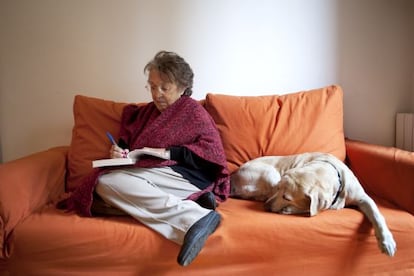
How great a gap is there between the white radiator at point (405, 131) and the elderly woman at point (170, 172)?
124 cm

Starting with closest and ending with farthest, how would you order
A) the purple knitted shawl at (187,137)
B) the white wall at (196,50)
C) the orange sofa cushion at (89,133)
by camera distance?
the purple knitted shawl at (187,137), the orange sofa cushion at (89,133), the white wall at (196,50)

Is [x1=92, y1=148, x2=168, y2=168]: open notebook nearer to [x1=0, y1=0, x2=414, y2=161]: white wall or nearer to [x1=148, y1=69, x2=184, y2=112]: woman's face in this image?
[x1=148, y1=69, x2=184, y2=112]: woman's face

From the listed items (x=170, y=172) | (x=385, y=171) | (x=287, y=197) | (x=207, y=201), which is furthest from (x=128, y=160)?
(x=385, y=171)

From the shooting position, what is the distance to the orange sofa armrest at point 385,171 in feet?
4.14

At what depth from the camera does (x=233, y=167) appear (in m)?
1.61

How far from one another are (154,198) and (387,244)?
0.84 metres

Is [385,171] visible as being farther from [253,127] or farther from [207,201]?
[207,201]

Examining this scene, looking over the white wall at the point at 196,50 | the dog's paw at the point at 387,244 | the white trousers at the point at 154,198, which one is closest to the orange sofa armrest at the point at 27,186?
the white trousers at the point at 154,198

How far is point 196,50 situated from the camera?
1.92 meters

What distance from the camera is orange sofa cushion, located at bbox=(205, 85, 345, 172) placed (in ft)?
5.30

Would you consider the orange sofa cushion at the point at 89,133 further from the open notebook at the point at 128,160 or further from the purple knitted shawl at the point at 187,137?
the open notebook at the point at 128,160

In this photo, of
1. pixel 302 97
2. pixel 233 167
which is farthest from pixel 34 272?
pixel 302 97

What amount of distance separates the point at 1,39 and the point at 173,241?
162cm

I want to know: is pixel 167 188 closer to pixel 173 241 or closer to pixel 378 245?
pixel 173 241
